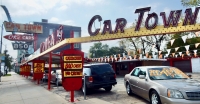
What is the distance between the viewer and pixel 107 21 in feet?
26.3

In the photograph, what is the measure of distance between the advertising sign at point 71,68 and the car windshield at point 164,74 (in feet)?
10.5

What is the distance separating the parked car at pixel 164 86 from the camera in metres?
4.96

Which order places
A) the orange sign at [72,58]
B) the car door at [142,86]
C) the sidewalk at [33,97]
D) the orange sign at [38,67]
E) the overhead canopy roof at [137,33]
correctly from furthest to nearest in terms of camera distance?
1. the orange sign at [38,67]
2. the sidewalk at [33,97]
3. the orange sign at [72,58]
4. the car door at [142,86]
5. the overhead canopy roof at [137,33]

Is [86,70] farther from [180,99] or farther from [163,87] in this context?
[180,99]

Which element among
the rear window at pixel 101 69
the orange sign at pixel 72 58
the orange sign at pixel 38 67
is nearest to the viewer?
the orange sign at pixel 72 58

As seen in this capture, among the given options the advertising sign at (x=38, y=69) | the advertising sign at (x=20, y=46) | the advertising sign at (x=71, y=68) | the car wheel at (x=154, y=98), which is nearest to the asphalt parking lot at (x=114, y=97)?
the car wheel at (x=154, y=98)

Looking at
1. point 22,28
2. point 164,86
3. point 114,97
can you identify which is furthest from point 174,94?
point 22,28

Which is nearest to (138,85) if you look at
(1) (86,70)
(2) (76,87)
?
(2) (76,87)

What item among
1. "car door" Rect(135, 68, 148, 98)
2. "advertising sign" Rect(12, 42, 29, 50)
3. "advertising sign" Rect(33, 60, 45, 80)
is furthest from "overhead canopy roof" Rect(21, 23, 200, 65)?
"advertising sign" Rect(12, 42, 29, 50)

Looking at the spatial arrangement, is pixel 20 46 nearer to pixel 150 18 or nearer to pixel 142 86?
pixel 150 18

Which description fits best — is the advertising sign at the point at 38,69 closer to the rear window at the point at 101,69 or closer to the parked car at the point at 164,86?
the rear window at the point at 101,69

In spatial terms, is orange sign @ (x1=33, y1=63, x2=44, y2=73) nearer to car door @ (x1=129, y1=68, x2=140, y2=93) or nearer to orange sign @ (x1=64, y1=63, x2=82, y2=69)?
orange sign @ (x1=64, y1=63, x2=82, y2=69)

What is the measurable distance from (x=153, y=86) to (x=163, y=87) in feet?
1.78

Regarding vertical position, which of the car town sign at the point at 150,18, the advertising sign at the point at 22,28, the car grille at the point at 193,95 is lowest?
the car grille at the point at 193,95
